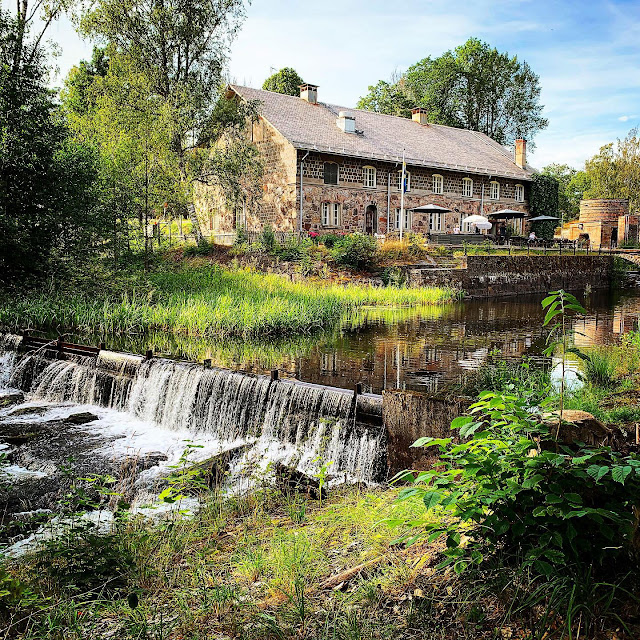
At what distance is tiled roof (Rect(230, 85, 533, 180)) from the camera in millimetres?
30469

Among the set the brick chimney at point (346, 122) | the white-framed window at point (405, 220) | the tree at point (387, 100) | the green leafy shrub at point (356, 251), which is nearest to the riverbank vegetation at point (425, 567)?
the green leafy shrub at point (356, 251)

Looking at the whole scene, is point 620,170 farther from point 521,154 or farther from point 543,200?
point 521,154

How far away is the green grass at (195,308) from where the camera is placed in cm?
1366

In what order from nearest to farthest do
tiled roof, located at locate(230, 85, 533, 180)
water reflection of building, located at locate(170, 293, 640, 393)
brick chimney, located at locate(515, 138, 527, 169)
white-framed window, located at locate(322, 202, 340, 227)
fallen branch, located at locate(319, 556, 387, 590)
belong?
1. fallen branch, located at locate(319, 556, 387, 590)
2. water reflection of building, located at locate(170, 293, 640, 393)
3. tiled roof, located at locate(230, 85, 533, 180)
4. white-framed window, located at locate(322, 202, 340, 227)
5. brick chimney, located at locate(515, 138, 527, 169)

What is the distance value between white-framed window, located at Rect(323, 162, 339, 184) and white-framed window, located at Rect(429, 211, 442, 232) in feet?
23.6

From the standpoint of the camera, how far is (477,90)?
52.1 metres

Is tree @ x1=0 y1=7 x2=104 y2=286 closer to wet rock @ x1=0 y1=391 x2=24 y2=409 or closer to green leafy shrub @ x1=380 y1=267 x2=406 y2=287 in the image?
wet rock @ x1=0 y1=391 x2=24 y2=409

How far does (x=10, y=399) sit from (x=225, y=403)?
417cm

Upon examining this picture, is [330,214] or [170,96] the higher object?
[170,96]

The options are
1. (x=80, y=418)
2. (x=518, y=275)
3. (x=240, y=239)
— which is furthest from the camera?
(x=518, y=275)

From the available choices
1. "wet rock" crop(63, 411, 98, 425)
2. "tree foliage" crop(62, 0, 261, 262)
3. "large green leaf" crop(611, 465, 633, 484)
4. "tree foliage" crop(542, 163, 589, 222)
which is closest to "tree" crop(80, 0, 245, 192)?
"tree foliage" crop(62, 0, 261, 262)

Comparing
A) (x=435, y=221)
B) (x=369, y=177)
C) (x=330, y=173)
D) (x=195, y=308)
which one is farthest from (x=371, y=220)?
(x=195, y=308)

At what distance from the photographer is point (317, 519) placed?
449 centimetres

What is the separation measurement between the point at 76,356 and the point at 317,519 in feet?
24.9
